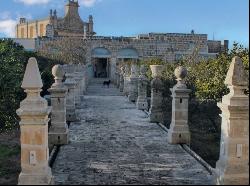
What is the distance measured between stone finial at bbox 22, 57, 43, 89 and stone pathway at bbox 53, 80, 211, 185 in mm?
1830

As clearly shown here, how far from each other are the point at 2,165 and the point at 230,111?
5.56 metres

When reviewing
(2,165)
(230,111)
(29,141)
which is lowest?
(2,165)

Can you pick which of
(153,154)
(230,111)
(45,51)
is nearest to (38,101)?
(230,111)

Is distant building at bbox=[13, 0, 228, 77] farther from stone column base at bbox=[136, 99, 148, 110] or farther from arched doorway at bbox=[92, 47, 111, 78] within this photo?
stone column base at bbox=[136, 99, 148, 110]

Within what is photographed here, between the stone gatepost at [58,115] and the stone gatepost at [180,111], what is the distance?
→ 2.82 meters

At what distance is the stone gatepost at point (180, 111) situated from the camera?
1255 centimetres

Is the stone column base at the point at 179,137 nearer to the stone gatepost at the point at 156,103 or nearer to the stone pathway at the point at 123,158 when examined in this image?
the stone pathway at the point at 123,158

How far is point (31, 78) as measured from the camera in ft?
27.2

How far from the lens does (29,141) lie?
26.5 feet

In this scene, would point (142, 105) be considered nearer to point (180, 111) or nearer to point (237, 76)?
point (180, 111)

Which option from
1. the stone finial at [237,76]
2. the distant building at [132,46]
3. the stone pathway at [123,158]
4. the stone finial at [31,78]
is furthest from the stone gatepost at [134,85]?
the distant building at [132,46]

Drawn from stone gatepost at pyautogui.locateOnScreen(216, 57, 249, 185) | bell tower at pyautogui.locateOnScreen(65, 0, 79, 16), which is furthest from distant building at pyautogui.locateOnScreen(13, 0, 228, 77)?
stone gatepost at pyautogui.locateOnScreen(216, 57, 249, 185)

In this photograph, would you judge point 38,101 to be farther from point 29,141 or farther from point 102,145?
point 102,145

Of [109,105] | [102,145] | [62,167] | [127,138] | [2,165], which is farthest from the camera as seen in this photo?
[109,105]
